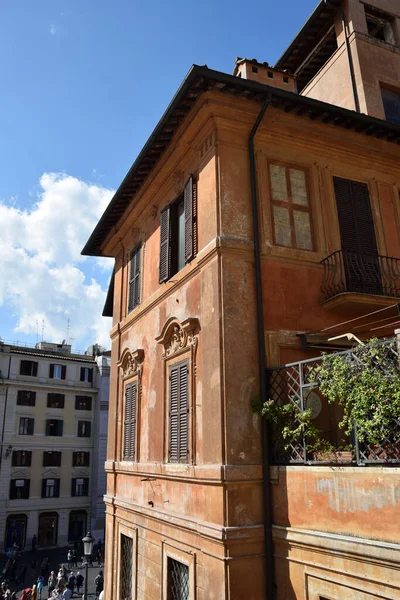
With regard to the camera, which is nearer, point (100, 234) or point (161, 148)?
point (161, 148)

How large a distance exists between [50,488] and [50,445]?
10.7 feet

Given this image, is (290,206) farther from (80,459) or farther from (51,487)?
(80,459)

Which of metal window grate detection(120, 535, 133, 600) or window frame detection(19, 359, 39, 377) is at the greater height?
window frame detection(19, 359, 39, 377)

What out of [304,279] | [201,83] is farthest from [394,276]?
[201,83]

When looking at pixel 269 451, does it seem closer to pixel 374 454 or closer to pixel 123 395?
pixel 374 454

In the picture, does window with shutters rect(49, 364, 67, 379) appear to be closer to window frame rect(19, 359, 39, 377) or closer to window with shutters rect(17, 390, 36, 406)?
window frame rect(19, 359, 39, 377)

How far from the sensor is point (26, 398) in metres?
39.9

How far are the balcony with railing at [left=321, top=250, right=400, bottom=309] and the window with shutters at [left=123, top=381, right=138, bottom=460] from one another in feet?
19.2

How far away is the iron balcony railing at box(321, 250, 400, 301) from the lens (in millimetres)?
9719

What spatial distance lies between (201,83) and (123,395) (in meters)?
8.45

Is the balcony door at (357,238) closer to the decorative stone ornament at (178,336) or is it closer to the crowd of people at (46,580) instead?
the decorative stone ornament at (178,336)

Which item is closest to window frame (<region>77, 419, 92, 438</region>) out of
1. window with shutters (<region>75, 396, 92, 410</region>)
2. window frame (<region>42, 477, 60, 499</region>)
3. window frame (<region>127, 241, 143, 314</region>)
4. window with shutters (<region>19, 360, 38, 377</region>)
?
window with shutters (<region>75, 396, 92, 410</region>)

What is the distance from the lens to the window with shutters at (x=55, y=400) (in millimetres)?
41031

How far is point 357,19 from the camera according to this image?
47.1ft
